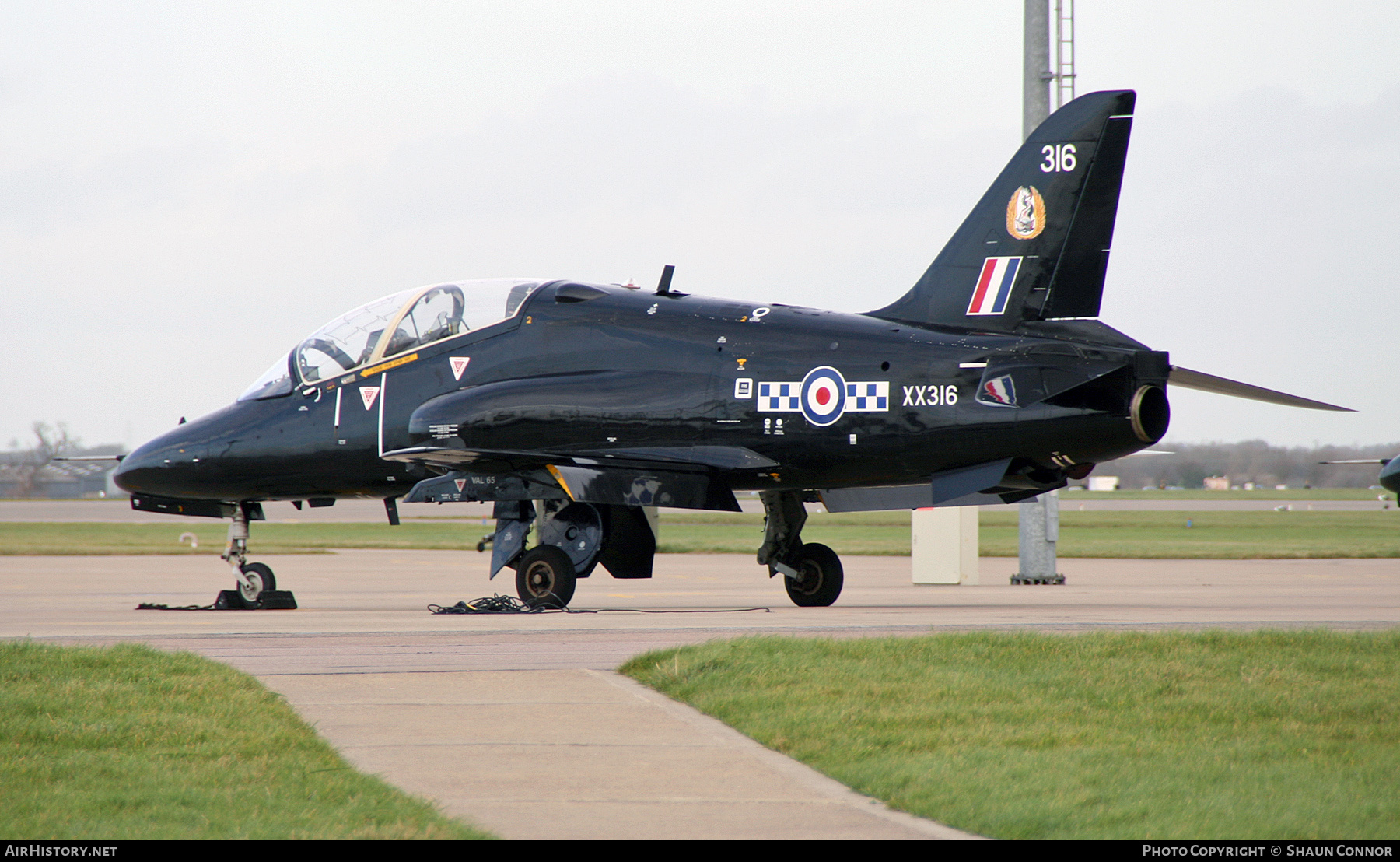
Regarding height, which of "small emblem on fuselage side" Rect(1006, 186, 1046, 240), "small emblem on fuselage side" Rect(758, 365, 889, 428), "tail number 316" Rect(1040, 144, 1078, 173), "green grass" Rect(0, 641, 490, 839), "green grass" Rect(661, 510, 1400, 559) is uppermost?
"tail number 316" Rect(1040, 144, 1078, 173)

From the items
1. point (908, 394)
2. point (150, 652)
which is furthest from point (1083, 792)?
point (908, 394)

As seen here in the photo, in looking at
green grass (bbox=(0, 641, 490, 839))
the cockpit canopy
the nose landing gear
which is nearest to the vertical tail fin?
the cockpit canopy

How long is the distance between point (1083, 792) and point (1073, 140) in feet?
33.5

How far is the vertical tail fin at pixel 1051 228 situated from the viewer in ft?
46.8

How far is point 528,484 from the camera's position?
48.9 feet

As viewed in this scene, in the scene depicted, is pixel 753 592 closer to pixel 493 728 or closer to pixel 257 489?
pixel 257 489

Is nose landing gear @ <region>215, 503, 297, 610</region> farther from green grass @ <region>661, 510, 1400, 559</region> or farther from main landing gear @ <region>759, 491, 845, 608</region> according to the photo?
green grass @ <region>661, 510, 1400, 559</region>

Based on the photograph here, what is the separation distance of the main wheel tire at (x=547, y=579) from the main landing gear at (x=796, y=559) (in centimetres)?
271

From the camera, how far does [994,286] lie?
1452cm

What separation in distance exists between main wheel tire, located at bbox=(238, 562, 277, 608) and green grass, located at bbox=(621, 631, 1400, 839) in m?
8.82

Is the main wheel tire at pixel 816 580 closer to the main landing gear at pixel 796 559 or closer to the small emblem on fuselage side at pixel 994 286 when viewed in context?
the main landing gear at pixel 796 559

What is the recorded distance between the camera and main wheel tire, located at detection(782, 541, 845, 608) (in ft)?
54.9

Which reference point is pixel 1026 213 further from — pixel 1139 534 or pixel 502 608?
pixel 1139 534

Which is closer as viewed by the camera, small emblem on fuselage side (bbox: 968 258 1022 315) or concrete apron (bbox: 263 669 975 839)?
concrete apron (bbox: 263 669 975 839)
